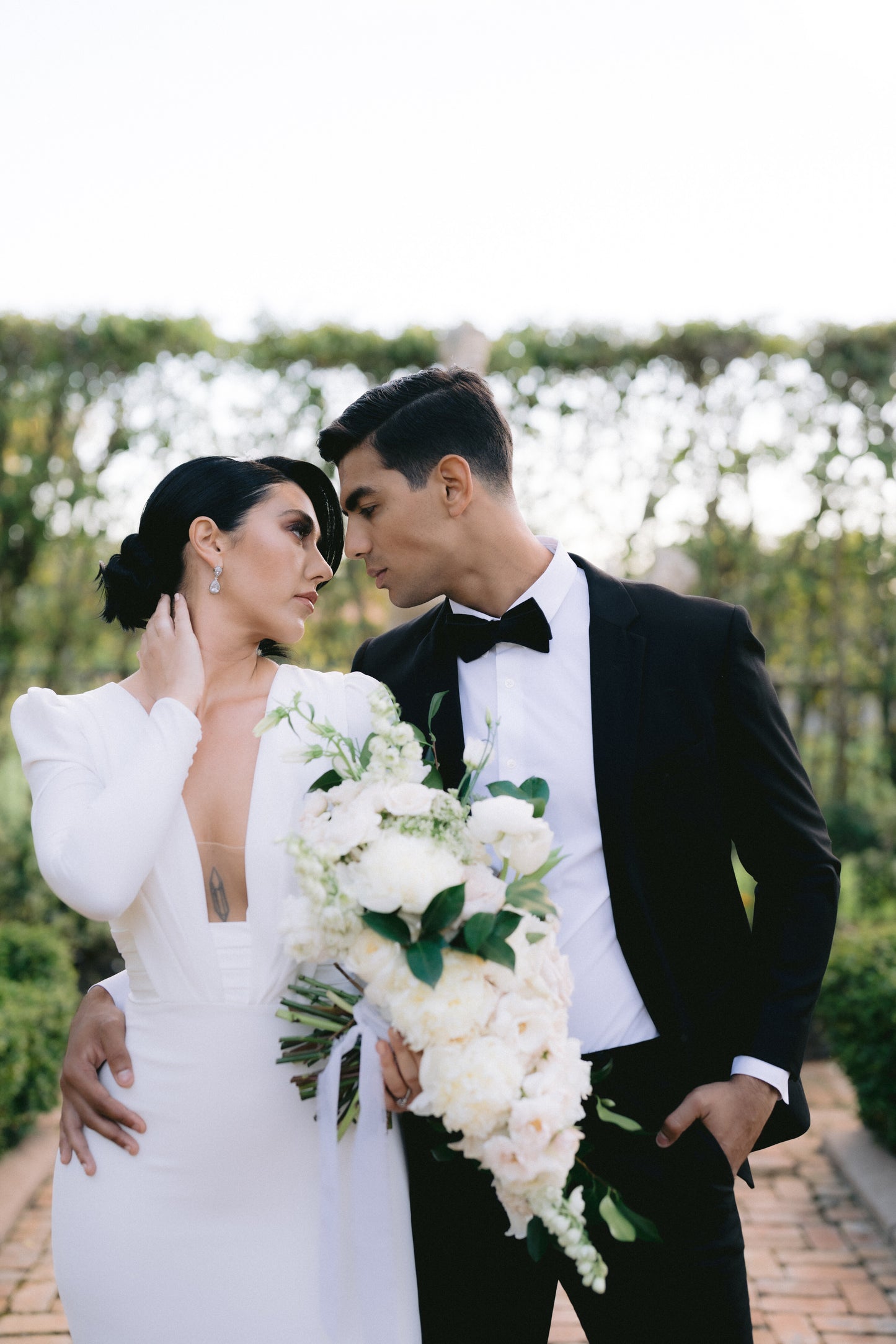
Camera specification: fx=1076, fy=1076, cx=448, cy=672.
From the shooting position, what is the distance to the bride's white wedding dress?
74.7 inches

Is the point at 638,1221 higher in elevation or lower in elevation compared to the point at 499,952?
lower

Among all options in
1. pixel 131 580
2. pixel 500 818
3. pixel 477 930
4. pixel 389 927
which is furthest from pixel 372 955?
pixel 131 580

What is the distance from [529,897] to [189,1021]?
0.73 metres

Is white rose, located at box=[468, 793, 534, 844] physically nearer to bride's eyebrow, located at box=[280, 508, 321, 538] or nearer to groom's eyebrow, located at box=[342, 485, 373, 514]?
bride's eyebrow, located at box=[280, 508, 321, 538]

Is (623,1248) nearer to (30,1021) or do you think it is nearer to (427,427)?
(427,427)

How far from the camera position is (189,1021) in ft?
6.50

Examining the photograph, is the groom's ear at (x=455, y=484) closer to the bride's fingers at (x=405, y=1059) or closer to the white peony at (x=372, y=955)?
the white peony at (x=372, y=955)

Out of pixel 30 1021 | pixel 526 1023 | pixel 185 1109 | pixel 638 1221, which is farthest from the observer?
pixel 30 1021

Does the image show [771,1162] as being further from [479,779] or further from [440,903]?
[440,903]

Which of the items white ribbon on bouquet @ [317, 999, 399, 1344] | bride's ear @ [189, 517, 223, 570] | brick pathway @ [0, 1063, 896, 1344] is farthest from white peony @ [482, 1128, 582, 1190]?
brick pathway @ [0, 1063, 896, 1344]

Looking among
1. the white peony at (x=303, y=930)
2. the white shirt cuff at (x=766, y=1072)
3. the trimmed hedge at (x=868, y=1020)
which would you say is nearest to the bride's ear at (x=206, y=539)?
the white peony at (x=303, y=930)

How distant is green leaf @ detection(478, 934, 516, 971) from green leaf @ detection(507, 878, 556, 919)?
7 centimetres

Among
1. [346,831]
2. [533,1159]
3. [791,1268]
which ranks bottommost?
[791,1268]

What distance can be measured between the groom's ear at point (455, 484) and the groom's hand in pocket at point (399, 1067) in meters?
1.17
